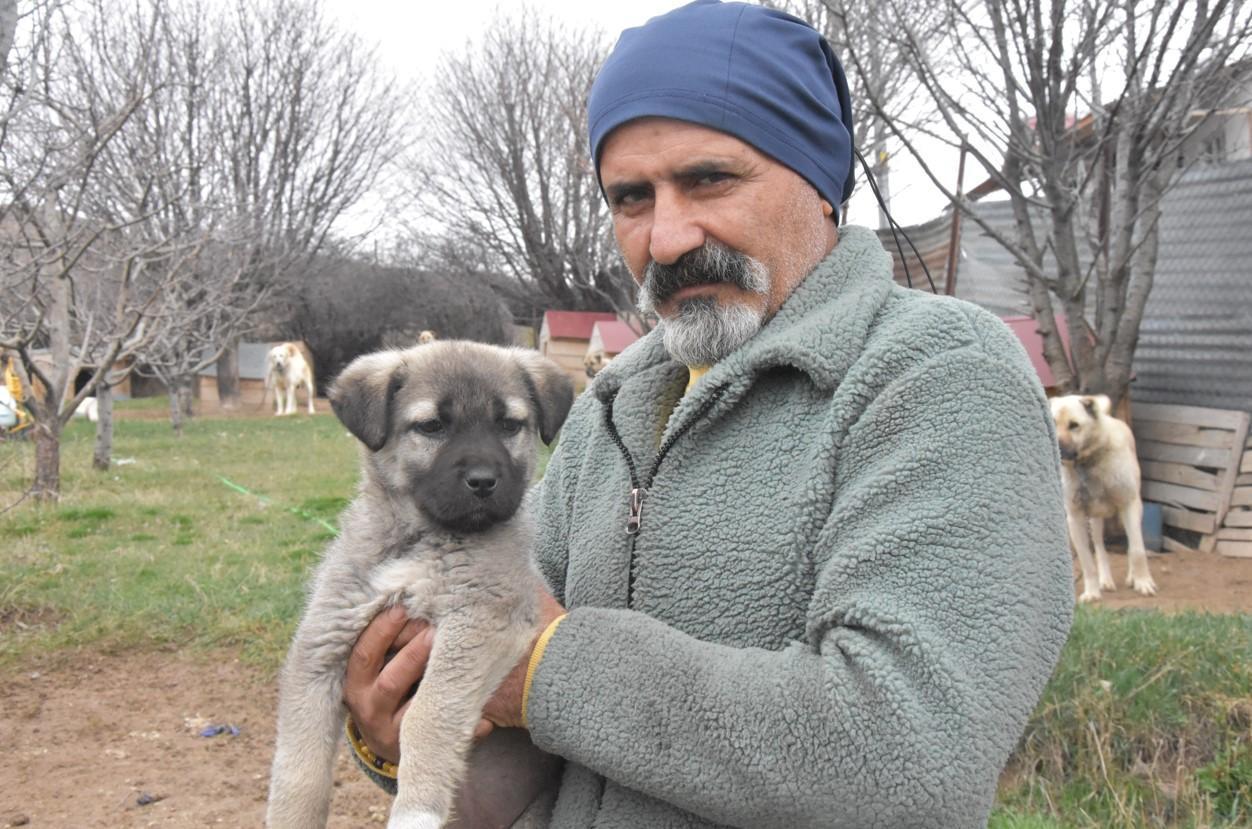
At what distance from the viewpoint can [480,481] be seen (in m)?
2.54

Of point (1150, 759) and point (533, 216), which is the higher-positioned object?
point (533, 216)

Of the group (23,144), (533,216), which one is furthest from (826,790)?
(533,216)

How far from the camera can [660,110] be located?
196cm

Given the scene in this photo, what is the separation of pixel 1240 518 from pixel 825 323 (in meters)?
8.37

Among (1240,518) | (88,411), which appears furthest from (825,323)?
(88,411)

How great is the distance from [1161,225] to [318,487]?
939cm

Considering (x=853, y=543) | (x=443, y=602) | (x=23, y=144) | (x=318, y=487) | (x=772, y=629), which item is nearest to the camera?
(x=853, y=543)

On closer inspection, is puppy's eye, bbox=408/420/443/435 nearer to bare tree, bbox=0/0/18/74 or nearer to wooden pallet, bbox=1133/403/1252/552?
bare tree, bbox=0/0/18/74

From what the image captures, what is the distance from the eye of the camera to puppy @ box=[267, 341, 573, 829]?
2184 mm

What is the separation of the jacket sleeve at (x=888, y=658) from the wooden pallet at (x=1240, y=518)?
27.1 feet

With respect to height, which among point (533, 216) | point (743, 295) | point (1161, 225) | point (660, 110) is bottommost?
point (743, 295)

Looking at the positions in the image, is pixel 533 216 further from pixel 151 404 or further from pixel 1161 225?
pixel 1161 225

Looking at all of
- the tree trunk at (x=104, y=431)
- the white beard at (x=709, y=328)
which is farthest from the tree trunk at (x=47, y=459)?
the white beard at (x=709, y=328)

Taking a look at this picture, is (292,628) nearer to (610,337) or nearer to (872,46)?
(872,46)
